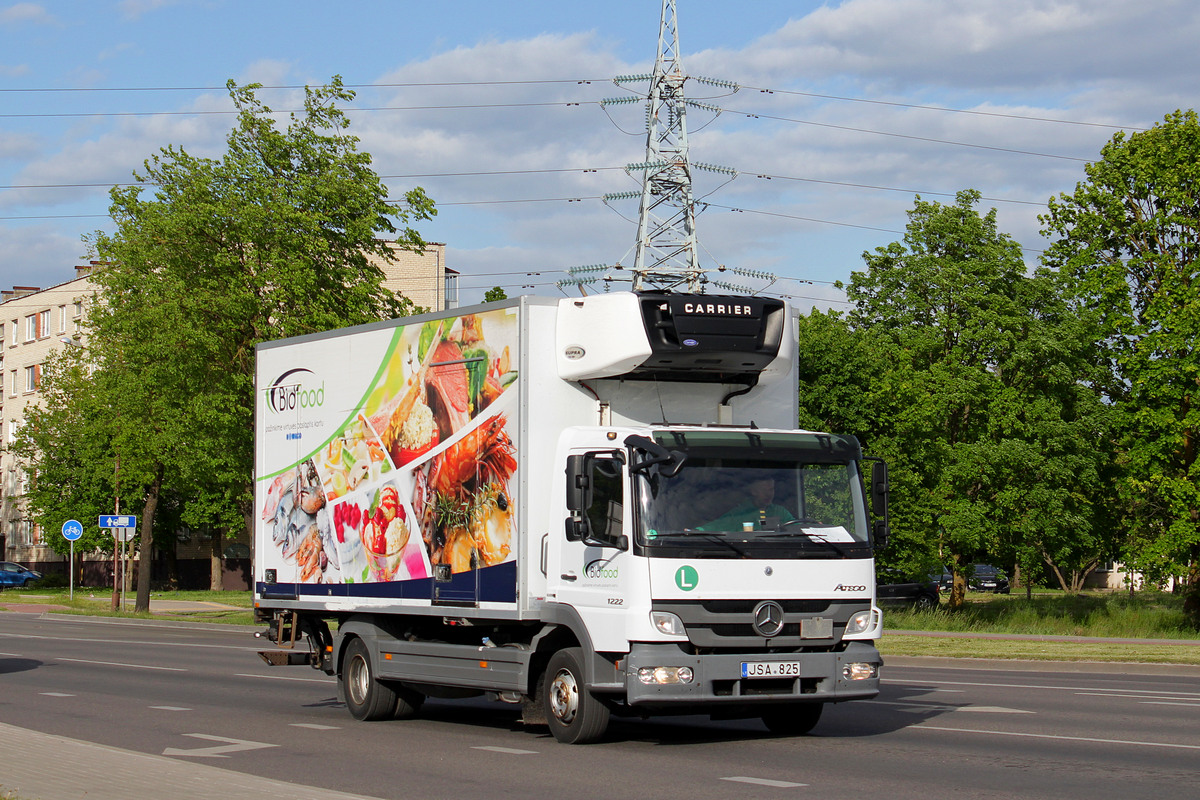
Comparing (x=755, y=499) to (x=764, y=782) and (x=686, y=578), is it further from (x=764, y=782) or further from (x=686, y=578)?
(x=764, y=782)

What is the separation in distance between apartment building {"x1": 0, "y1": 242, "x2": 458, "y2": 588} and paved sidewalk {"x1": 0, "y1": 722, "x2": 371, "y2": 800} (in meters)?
66.0

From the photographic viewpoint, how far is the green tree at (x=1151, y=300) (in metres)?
36.2

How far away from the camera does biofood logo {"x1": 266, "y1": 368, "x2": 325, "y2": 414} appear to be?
14765 mm

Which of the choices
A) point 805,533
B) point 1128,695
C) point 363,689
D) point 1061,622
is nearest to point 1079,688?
point 1128,695

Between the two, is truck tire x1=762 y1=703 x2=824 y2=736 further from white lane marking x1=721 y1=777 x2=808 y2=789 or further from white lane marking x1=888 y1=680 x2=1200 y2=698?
white lane marking x1=888 y1=680 x2=1200 y2=698

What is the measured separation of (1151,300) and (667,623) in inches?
1224

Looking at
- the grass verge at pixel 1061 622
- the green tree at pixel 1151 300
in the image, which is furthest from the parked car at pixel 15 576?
the green tree at pixel 1151 300

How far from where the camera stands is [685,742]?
480 inches

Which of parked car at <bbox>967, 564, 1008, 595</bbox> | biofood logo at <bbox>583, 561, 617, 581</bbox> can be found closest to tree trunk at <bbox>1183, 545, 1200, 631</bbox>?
biofood logo at <bbox>583, 561, 617, 581</bbox>

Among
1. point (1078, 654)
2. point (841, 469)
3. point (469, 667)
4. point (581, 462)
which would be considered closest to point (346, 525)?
point (469, 667)

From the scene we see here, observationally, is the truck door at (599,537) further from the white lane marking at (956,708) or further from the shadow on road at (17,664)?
the shadow on road at (17,664)

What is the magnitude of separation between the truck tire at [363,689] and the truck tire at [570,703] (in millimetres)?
2604

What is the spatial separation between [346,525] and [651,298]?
4.31 m

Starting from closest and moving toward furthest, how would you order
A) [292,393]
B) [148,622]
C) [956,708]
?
[956,708], [292,393], [148,622]
